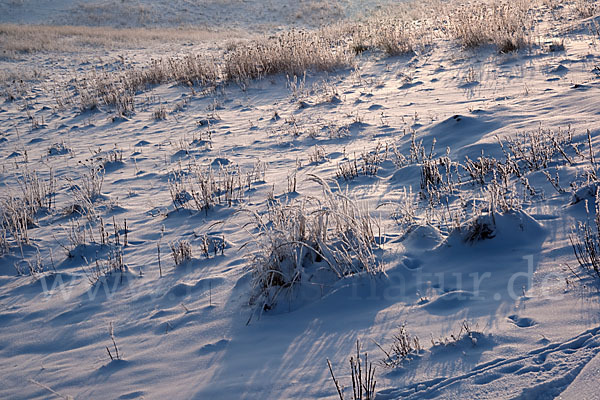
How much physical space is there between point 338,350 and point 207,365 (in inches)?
26.8

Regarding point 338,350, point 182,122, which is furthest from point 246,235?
point 182,122

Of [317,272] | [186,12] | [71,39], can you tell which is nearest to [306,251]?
[317,272]

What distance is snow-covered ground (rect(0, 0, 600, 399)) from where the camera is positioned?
231cm

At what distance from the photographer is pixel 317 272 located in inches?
123

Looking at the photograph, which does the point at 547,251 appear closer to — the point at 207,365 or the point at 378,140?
the point at 207,365

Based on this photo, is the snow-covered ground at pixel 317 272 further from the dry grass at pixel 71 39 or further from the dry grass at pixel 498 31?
the dry grass at pixel 71 39

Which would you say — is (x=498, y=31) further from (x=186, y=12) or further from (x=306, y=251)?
(x=186, y=12)

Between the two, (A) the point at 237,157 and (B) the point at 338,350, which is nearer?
(B) the point at 338,350

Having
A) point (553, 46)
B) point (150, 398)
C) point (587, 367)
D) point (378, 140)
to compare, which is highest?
point (553, 46)

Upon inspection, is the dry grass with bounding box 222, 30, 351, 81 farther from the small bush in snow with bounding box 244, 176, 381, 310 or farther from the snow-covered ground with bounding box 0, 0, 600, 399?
the small bush in snow with bounding box 244, 176, 381, 310

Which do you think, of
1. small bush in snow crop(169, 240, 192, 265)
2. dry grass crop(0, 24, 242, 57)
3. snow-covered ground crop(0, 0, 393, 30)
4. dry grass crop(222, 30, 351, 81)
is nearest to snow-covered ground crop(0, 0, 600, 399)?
small bush in snow crop(169, 240, 192, 265)

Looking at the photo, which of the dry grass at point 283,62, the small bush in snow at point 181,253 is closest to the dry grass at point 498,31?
the dry grass at point 283,62

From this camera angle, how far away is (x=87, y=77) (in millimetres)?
13492

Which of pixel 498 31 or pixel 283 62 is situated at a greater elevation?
pixel 498 31
